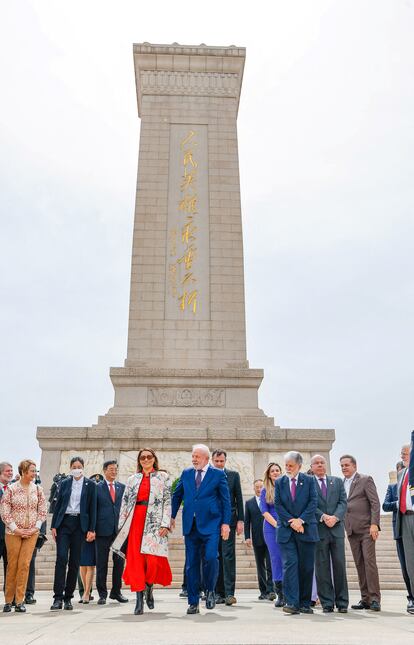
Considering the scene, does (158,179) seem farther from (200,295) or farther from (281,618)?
(281,618)

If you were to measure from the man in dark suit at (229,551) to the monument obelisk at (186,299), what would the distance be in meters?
7.01

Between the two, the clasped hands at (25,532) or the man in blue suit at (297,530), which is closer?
the man in blue suit at (297,530)

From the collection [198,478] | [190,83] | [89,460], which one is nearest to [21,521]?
[198,478]

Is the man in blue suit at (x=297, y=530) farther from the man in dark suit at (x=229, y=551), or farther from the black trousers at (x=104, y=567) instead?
the black trousers at (x=104, y=567)

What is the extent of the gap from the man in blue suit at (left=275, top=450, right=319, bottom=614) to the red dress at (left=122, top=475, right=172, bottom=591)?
1.20 metres

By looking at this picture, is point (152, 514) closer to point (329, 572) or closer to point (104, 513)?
point (104, 513)

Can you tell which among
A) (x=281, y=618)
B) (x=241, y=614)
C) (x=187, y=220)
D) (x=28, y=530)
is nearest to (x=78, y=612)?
(x=28, y=530)

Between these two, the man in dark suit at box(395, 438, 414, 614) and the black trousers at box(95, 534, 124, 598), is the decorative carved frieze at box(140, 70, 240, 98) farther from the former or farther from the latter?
the man in dark suit at box(395, 438, 414, 614)

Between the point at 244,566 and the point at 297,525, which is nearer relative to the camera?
the point at 297,525

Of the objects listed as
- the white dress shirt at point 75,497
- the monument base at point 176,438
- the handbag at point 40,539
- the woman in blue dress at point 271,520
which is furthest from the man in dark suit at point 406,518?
the monument base at point 176,438

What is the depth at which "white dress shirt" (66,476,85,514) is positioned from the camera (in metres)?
7.26

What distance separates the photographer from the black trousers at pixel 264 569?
8.26 m

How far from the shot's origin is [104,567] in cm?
785

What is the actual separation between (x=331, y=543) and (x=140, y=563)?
6.83ft
